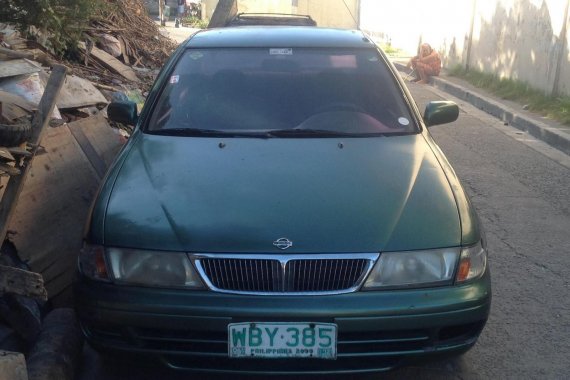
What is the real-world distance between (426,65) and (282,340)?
1562cm

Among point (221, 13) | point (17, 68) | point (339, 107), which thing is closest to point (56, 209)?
point (339, 107)

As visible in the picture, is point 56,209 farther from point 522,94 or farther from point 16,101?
point 522,94

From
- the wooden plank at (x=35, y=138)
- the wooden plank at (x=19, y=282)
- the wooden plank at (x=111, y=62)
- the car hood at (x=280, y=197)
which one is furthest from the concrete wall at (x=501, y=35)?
the wooden plank at (x=19, y=282)

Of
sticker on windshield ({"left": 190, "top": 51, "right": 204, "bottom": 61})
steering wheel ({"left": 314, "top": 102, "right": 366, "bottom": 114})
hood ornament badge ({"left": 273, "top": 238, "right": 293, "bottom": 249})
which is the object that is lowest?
hood ornament badge ({"left": 273, "top": 238, "right": 293, "bottom": 249})

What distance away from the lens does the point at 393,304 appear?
9.42 ft

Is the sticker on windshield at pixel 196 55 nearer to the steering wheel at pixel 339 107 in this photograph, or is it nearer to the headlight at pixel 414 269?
the steering wheel at pixel 339 107

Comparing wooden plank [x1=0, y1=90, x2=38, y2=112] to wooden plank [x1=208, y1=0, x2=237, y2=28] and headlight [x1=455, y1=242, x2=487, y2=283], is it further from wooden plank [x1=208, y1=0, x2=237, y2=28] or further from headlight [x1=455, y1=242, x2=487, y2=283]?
wooden plank [x1=208, y1=0, x2=237, y2=28]

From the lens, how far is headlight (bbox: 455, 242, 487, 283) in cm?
302

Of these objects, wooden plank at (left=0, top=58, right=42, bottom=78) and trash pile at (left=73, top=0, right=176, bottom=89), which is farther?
trash pile at (left=73, top=0, right=176, bottom=89)

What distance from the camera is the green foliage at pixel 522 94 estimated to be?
439 inches

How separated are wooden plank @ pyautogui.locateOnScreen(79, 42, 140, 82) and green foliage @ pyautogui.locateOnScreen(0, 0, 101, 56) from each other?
1050 mm

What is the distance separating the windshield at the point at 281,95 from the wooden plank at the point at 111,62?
5.34 meters

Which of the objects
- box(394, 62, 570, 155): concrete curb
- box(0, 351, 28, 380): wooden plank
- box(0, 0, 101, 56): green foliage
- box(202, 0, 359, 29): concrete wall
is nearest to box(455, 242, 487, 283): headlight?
Answer: box(0, 351, 28, 380): wooden plank

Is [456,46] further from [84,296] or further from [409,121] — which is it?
[84,296]
